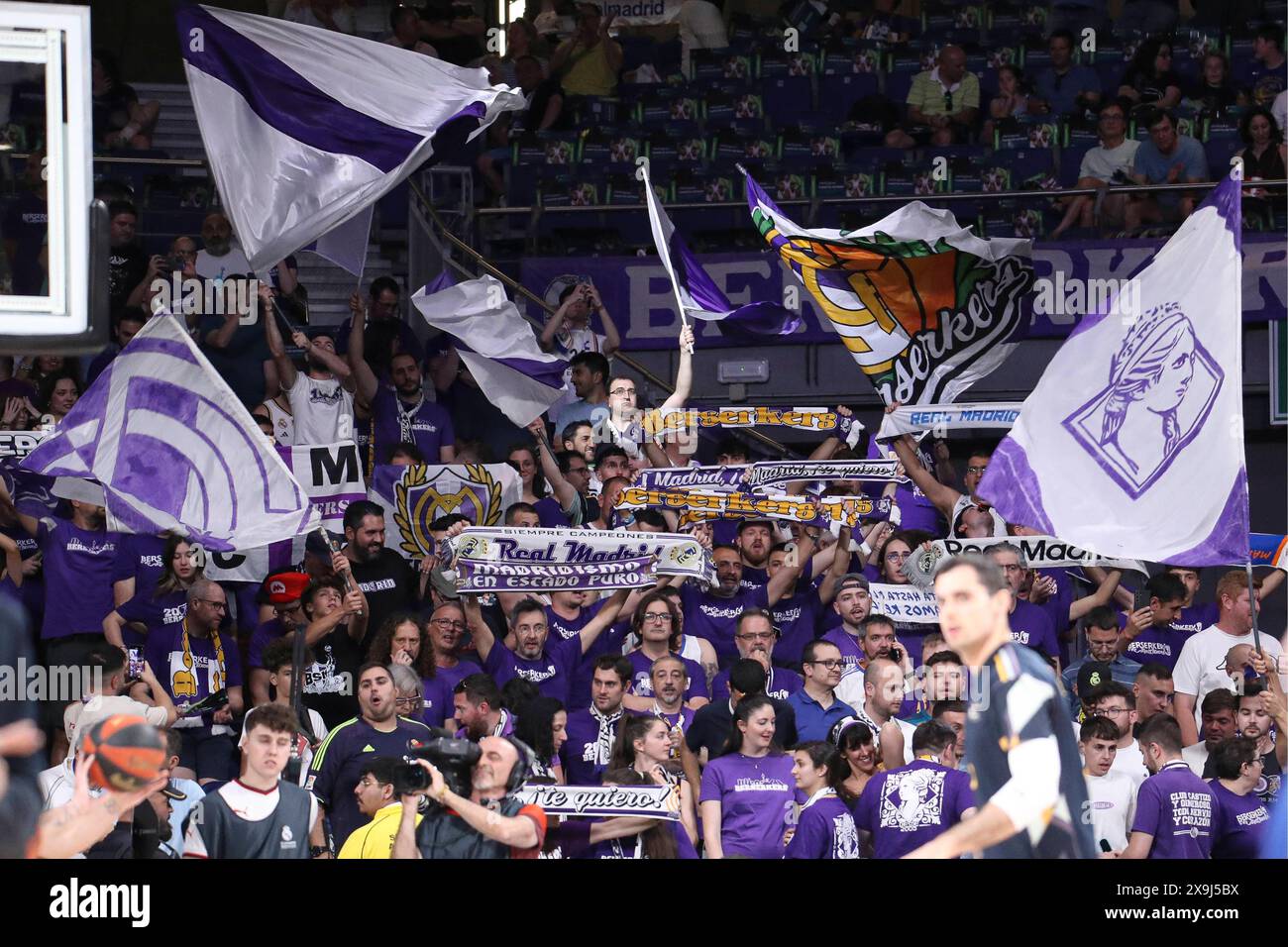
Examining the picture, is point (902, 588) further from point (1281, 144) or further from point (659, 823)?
point (1281, 144)

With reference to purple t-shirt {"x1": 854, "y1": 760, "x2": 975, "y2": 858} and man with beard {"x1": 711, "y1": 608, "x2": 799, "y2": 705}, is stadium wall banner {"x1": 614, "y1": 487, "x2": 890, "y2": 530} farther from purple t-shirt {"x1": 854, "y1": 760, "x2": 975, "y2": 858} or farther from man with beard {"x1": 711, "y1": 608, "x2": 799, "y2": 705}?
purple t-shirt {"x1": 854, "y1": 760, "x2": 975, "y2": 858}

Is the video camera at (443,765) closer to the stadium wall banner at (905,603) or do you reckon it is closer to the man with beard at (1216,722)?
the stadium wall banner at (905,603)

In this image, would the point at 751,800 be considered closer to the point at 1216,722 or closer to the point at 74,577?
the point at 1216,722

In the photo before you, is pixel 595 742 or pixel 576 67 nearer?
Result: pixel 595 742

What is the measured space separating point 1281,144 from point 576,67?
5.53m

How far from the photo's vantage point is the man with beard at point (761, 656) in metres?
9.33

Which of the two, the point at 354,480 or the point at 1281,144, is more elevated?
the point at 1281,144

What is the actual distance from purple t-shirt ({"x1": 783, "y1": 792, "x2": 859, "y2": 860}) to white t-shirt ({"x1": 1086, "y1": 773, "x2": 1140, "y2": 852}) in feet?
4.13

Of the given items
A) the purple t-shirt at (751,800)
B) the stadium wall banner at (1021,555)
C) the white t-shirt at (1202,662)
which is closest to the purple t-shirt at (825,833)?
the purple t-shirt at (751,800)

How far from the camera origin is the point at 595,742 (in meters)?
8.90

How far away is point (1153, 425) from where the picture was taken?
862cm

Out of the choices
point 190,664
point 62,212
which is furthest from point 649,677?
point 62,212

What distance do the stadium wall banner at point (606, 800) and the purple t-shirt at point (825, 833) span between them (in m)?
0.58
